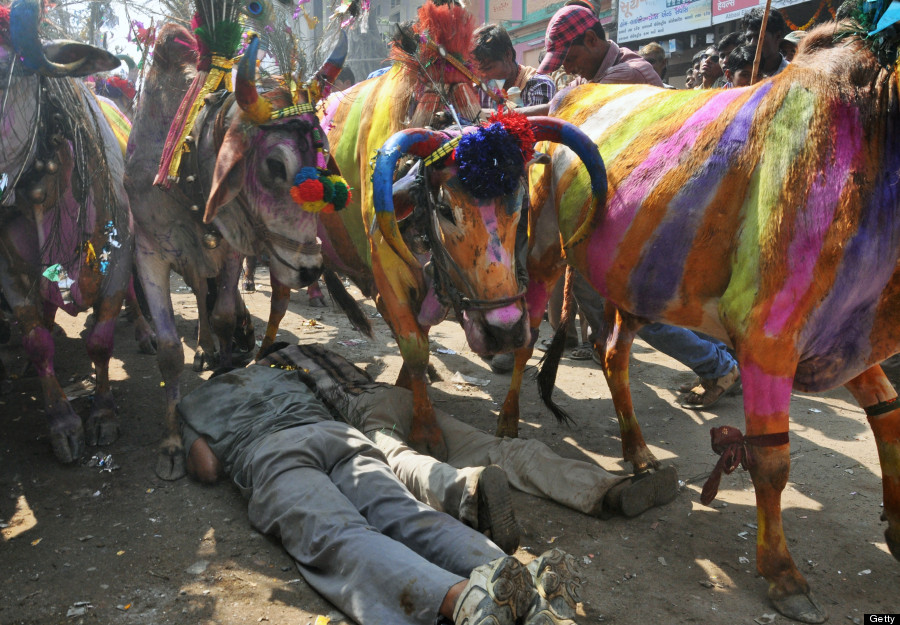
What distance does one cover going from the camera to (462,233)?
3.17 m

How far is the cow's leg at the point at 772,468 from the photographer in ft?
8.60

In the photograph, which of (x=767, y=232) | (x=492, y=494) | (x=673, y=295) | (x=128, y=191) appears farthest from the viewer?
(x=128, y=191)

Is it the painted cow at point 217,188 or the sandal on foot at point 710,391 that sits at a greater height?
the painted cow at point 217,188

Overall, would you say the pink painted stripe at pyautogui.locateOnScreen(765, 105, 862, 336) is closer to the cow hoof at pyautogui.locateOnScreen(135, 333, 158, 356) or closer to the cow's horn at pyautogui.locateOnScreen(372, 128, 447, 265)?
the cow's horn at pyautogui.locateOnScreen(372, 128, 447, 265)

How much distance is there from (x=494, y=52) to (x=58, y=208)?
3.11 m

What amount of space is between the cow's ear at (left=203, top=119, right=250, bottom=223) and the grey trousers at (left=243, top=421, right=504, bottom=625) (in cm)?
125

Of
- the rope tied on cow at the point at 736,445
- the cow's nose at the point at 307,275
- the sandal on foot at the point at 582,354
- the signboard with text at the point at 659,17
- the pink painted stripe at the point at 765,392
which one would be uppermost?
the signboard with text at the point at 659,17

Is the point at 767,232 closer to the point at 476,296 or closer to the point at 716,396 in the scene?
the point at 476,296

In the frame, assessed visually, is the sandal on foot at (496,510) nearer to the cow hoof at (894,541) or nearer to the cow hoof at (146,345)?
the cow hoof at (894,541)

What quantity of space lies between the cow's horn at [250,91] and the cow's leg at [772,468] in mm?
2599

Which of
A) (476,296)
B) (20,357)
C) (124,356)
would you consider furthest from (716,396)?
(20,357)

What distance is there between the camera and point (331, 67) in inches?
162

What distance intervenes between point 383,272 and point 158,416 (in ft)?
6.35

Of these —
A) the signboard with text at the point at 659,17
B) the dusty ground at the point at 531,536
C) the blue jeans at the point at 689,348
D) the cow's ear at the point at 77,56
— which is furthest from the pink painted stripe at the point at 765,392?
the signboard with text at the point at 659,17
